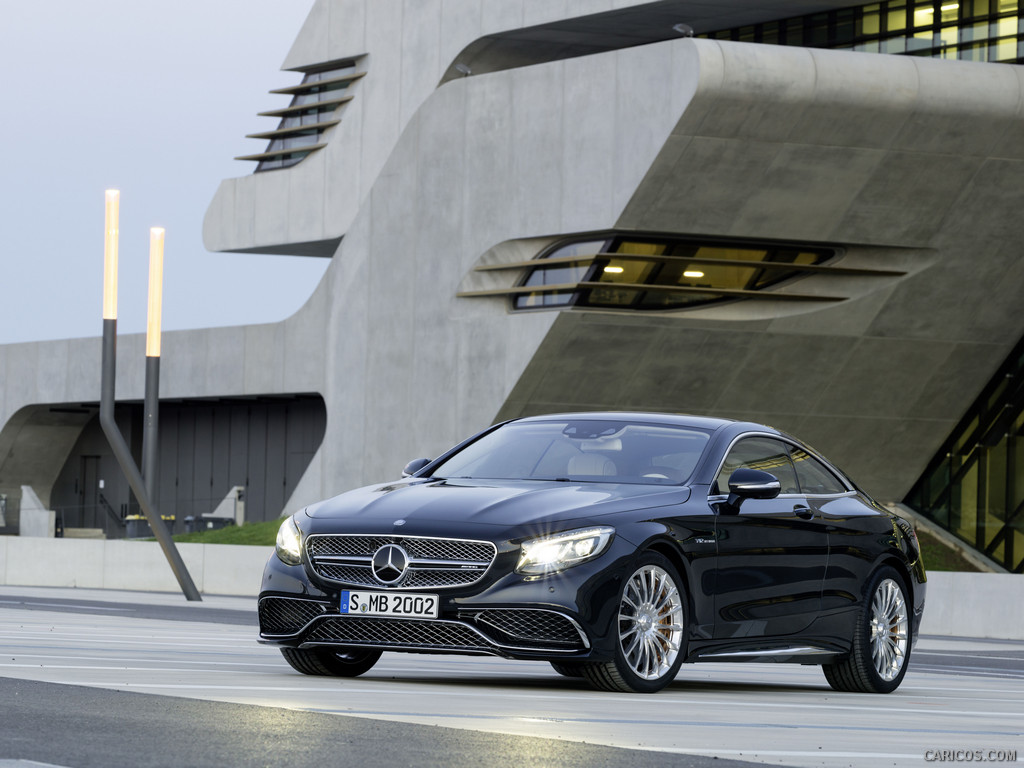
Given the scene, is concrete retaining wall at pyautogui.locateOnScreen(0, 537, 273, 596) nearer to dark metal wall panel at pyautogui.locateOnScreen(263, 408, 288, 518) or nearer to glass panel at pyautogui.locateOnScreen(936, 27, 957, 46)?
glass panel at pyautogui.locateOnScreen(936, 27, 957, 46)

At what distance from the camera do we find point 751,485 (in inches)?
386

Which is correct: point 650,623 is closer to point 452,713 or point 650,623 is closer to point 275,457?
point 452,713

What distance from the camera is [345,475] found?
40625 mm

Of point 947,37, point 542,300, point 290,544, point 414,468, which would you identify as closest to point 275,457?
point 542,300

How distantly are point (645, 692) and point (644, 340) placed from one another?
977 inches

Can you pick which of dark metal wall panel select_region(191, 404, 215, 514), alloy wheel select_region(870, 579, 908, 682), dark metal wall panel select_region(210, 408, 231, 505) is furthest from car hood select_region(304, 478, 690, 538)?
dark metal wall panel select_region(191, 404, 215, 514)

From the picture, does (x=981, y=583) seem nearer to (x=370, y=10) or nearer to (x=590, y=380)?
(x=590, y=380)

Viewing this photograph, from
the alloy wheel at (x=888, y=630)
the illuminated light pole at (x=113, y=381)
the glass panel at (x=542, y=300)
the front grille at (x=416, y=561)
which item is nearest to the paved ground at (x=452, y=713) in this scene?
the alloy wheel at (x=888, y=630)

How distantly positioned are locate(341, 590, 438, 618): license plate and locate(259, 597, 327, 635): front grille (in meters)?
0.19

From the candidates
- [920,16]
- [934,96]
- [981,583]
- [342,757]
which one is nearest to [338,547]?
[342,757]

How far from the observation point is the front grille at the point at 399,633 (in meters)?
8.90

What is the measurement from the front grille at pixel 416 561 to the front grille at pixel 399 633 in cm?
19

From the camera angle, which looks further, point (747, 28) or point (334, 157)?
point (334, 157)

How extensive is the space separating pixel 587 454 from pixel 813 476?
170 cm
